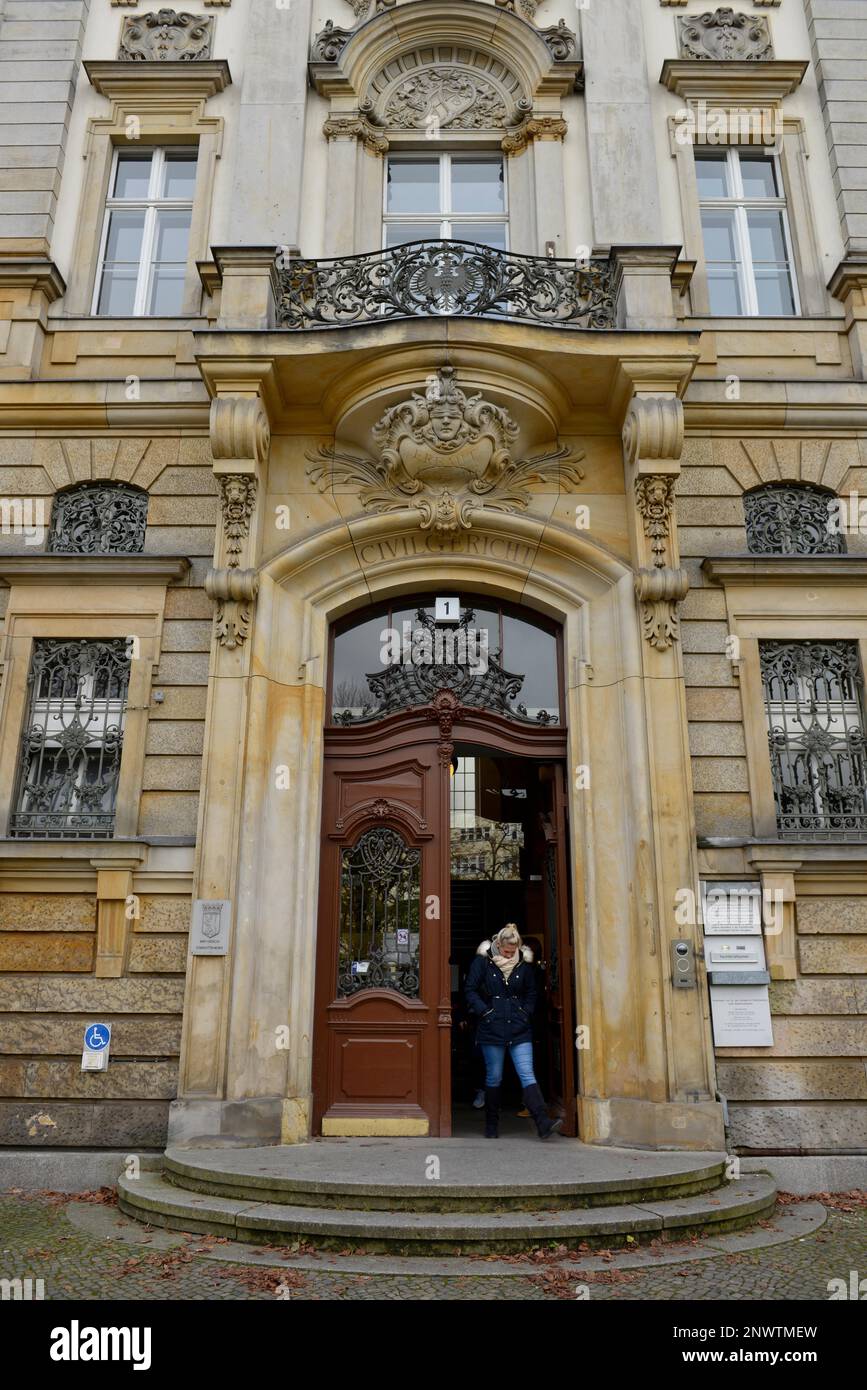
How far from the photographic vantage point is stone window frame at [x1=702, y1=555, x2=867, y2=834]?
8.19m

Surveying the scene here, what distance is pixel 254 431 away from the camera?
7.95 m

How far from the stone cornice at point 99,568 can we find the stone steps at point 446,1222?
466 centimetres

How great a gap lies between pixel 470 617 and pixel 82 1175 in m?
5.22

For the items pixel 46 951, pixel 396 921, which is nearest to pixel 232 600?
pixel 396 921

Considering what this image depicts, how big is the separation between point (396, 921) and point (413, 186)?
7339mm

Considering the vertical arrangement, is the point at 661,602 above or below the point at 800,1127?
above

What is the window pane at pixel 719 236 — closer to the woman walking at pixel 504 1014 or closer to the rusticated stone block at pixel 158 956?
the woman walking at pixel 504 1014

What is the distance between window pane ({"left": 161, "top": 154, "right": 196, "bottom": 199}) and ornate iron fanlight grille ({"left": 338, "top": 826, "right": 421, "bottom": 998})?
269 inches

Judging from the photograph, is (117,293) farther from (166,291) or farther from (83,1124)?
(83,1124)

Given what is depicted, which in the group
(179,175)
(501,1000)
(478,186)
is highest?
(179,175)

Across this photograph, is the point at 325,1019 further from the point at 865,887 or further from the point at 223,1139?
the point at 865,887

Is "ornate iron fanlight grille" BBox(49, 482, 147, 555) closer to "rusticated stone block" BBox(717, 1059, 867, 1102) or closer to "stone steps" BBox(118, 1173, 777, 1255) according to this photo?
"stone steps" BBox(118, 1173, 777, 1255)

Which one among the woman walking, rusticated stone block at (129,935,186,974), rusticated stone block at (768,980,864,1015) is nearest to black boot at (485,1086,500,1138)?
the woman walking

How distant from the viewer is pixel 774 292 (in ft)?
31.6
